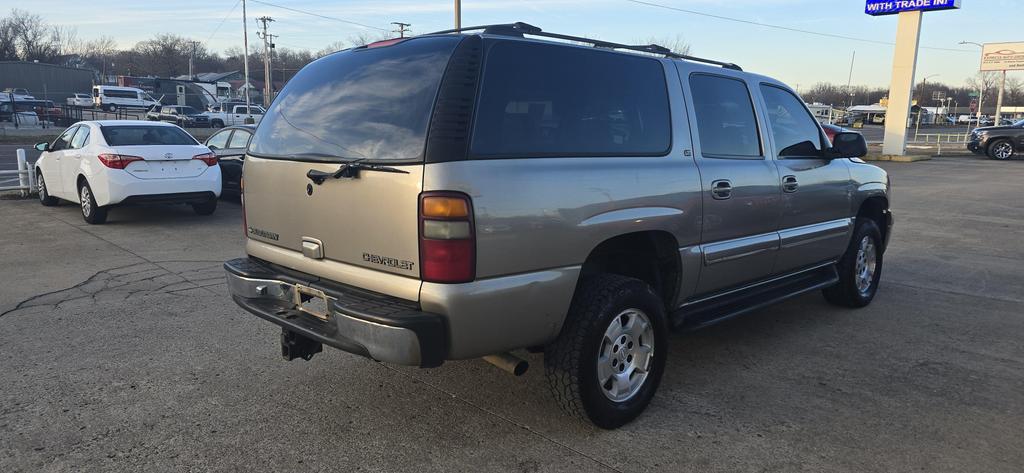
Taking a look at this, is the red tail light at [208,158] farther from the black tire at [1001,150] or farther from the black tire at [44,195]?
the black tire at [1001,150]

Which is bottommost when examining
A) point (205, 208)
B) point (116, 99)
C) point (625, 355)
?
point (205, 208)

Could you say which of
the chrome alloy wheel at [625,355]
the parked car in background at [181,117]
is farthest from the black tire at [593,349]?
the parked car in background at [181,117]

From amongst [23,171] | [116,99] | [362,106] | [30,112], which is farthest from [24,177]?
[116,99]

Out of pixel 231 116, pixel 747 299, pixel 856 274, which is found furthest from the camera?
pixel 231 116

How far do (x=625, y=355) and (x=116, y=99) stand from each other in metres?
57.1

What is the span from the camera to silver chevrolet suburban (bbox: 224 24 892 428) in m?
2.88

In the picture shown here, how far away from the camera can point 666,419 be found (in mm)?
3613

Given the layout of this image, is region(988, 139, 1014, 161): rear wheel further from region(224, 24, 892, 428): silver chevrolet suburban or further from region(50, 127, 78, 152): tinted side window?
region(50, 127, 78, 152): tinted side window

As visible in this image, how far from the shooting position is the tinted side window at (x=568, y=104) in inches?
120

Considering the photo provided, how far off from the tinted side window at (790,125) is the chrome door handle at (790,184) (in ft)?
0.55

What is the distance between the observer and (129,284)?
20.3 ft

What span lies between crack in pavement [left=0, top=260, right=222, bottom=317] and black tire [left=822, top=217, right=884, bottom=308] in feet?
17.5

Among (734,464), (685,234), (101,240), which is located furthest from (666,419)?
(101,240)

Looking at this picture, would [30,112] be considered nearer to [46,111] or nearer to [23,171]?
[46,111]
